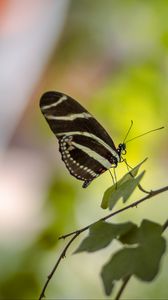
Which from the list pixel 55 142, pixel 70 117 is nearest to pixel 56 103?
pixel 70 117

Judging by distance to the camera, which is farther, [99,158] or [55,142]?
[55,142]

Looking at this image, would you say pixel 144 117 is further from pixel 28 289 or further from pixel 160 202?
pixel 28 289

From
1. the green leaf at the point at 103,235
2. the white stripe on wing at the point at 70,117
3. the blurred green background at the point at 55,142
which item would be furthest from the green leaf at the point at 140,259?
the blurred green background at the point at 55,142

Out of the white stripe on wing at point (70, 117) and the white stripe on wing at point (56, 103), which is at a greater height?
the white stripe on wing at point (56, 103)

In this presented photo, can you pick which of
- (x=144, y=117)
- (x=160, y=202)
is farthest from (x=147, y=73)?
(x=160, y=202)

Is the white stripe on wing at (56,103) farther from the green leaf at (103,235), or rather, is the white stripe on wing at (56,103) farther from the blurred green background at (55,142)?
the blurred green background at (55,142)

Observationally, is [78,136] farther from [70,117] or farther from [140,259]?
[140,259]

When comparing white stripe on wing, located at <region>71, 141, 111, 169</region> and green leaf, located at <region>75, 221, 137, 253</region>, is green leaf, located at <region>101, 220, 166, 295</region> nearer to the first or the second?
green leaf, located at <region>75, 221, 137, 253</region>
